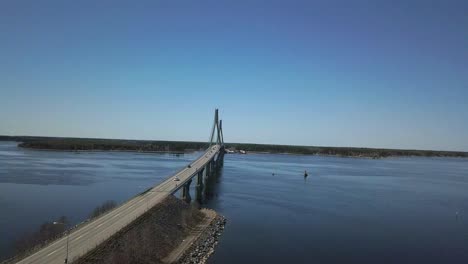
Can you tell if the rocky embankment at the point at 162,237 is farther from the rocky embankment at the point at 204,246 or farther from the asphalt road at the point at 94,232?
the asphalt road at the point at 94,232

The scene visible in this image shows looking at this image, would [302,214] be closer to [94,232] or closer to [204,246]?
[204,246]

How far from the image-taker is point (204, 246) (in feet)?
102

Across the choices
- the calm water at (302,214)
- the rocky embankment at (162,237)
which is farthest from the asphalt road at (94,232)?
the calm water at (302,214)

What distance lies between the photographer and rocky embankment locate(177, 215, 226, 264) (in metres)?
27.7

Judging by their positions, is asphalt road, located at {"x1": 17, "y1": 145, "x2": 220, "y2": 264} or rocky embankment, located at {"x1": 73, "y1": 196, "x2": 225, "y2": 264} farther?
rocky embankment, located at {"x1": 73, "y1": 196, "x2": 225, "y2": 264}

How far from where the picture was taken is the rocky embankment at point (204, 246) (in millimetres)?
27719

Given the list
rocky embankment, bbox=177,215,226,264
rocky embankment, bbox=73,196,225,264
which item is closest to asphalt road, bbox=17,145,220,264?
rocky embankment, bbox=73,196,225,264

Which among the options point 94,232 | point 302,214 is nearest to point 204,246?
point 94,232

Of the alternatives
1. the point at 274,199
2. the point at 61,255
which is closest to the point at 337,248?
the point at 61,255

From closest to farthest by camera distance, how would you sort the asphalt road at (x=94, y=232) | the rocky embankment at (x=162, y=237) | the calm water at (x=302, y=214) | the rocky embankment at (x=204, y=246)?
the asphalt road at (x=94, y=232) < the rocky embankment at (x=162, y=237) < the rocky embankment at (x=204, y=246) < the calm water at (x=302, y=214)

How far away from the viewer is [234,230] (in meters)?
38.3

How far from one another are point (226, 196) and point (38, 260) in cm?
4065

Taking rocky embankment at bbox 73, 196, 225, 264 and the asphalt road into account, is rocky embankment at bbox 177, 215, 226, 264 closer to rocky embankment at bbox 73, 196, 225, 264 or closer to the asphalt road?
rocky embankment at bbox 73, 196, 225, 264

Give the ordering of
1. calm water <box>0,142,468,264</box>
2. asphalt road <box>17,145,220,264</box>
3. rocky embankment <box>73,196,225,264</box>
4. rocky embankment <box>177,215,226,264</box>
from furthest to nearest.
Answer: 1. calm water <box>0,142,468,264</box>
2. rocky embankment <box>177,215,226,264</box>
3. rocky embankment <box>73,196,225,264</box>
4. asphalt road <box>17,145,220,264</box>
